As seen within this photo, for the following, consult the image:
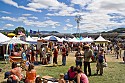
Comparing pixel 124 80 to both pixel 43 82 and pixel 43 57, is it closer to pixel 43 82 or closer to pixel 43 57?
pixel 43 82

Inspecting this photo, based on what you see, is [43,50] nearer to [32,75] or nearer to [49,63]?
[49,63]

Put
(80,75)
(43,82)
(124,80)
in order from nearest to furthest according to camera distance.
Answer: (80,75)
(43,82)
(124,80)

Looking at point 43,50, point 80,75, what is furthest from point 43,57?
point 80,75

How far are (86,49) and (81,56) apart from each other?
77cm

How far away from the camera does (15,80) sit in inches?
340

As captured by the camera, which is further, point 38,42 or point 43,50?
point 38,42

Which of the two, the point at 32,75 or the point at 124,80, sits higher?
the point at 32,75

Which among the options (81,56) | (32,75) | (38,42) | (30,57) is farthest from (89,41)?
Result: (32,75)

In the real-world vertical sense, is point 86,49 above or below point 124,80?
above

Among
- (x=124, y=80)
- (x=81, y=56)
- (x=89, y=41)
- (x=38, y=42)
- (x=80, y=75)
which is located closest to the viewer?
(x=80, y=75)

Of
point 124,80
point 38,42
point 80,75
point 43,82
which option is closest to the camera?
point 80,75

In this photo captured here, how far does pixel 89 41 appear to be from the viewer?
3462 cm

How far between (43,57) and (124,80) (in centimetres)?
760

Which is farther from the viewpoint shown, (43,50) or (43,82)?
(43,50)
